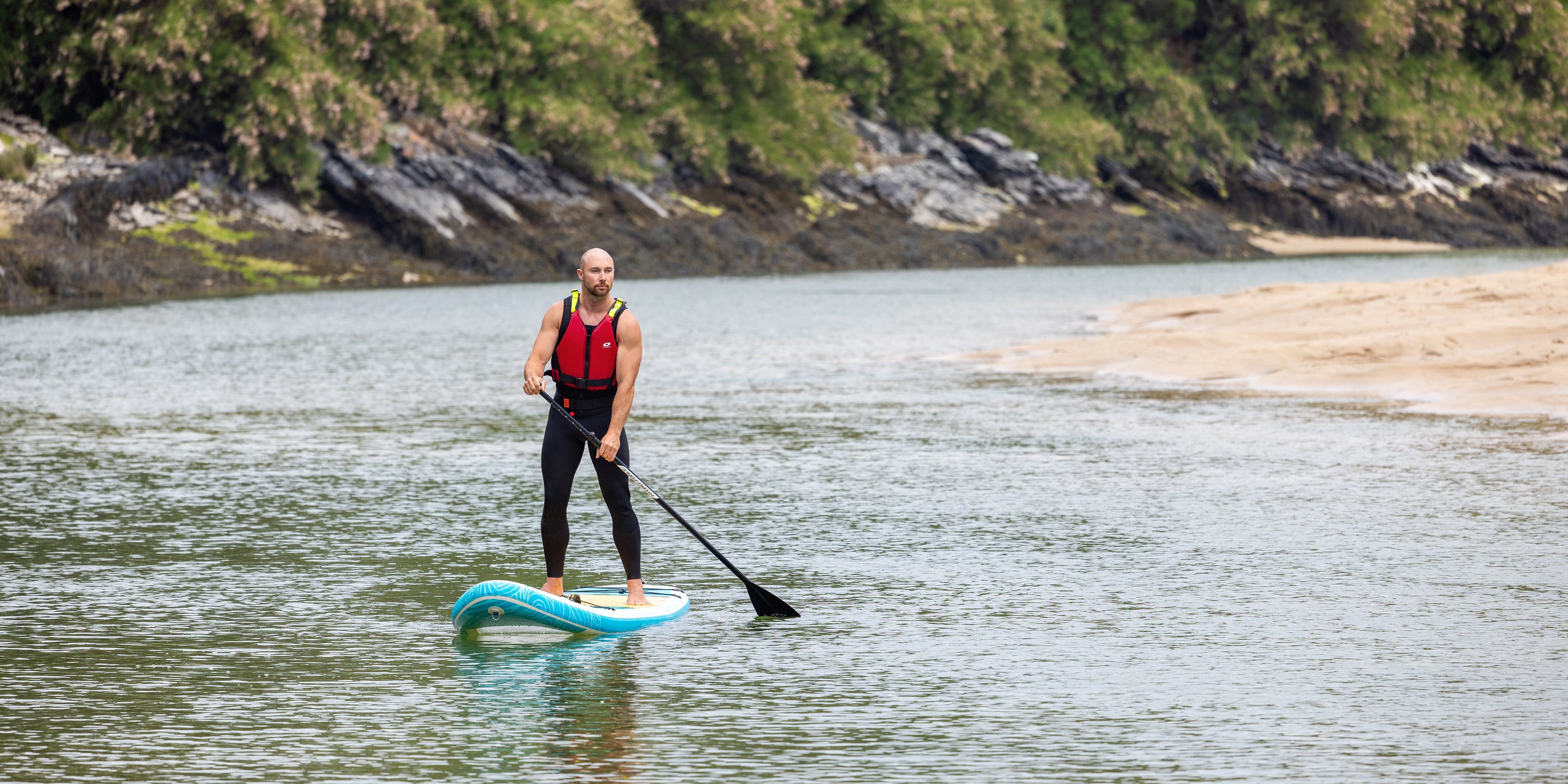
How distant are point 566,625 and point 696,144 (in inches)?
2132

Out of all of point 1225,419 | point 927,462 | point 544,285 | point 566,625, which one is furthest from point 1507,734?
point 544,285

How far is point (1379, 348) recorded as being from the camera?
66.7 feet

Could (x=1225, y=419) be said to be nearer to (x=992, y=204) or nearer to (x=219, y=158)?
(x=219, y=158)

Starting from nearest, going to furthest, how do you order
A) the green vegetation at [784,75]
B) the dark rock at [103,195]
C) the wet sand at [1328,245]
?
the dark rock at [103,195] < the green vegetation at [784,75] < the wet sand at [1328,245]

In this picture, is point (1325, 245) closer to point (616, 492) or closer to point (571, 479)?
point (616, 492)

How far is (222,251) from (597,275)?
131 ft

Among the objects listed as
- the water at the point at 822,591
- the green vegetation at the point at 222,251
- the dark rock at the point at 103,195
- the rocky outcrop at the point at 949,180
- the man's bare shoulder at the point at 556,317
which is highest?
the rocky outcrop at the point at 949,180

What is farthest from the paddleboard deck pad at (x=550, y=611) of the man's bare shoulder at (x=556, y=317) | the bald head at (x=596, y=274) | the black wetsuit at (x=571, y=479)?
the bald head at (x=596, y=274)

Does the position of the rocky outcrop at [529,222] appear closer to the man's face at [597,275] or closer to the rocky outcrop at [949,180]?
the rocky outcrop at [949,180]

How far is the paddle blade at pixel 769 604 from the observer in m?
8.38

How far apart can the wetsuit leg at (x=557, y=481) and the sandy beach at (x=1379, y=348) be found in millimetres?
9741

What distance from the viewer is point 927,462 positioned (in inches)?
538

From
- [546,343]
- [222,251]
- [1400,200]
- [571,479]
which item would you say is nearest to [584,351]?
[546,343]

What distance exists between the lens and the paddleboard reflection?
608 centimetres
